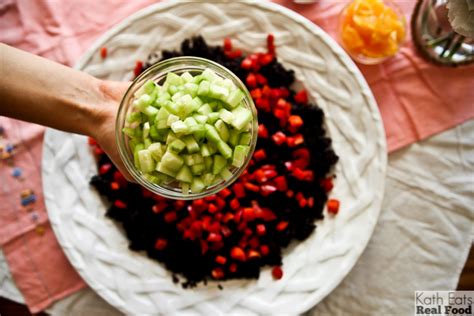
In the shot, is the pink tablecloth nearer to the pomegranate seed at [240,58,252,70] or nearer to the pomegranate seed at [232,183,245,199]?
the pomegranate seed at [240,58,252,70]

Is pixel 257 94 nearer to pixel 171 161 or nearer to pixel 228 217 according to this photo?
pixel 228 217

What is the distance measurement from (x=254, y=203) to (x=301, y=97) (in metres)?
0.34

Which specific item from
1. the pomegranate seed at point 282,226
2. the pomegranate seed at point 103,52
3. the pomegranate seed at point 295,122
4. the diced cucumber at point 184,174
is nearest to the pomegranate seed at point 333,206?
the pomegranate seed at point 282,226

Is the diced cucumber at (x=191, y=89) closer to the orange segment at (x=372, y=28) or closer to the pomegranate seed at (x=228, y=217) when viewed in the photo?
the pomegranate seed at (x=228, y=217)

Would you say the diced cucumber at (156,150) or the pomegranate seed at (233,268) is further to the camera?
the pomegranate seed at (233,268)

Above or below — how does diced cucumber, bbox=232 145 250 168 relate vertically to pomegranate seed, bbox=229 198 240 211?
above

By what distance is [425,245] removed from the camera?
1.40 meters

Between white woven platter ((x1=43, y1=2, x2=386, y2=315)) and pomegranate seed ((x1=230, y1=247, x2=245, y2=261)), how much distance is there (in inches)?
3.0

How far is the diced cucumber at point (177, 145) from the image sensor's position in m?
0.87

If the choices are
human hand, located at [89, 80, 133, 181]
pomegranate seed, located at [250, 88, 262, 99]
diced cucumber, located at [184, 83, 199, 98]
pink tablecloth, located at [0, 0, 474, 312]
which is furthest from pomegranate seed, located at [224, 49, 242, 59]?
diced cucumber, located at [184, 83, 199, 98]

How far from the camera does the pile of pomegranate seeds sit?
1308mm

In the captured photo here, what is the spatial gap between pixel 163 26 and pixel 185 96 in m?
0.54

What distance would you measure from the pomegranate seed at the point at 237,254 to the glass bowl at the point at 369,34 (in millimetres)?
684

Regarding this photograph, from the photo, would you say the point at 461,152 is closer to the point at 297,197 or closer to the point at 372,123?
the point at 372,123
